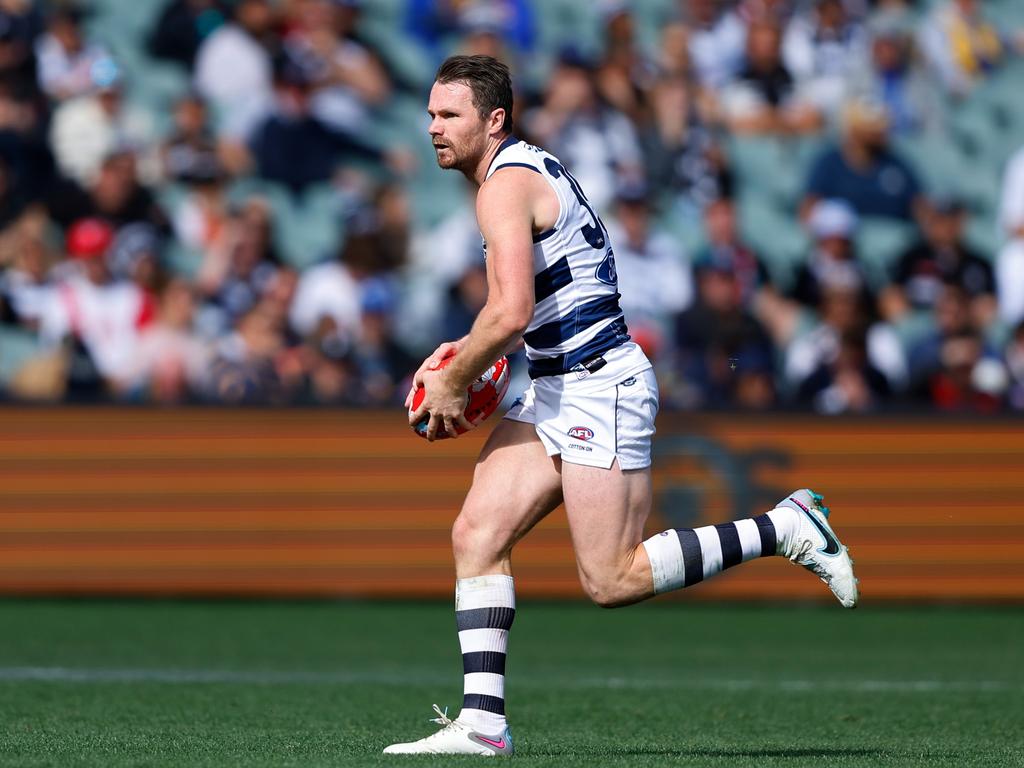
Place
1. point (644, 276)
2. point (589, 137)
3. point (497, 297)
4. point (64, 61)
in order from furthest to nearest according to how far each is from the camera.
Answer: point (64, 61), point (589, 137), point (644, 276), point (497, 297)

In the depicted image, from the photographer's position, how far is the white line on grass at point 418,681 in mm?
7480

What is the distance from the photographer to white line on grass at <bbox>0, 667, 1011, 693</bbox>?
748 centimetres

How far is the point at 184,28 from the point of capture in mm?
14156

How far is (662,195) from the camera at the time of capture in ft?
44.9

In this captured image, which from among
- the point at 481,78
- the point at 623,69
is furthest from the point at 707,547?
the point at 623,69

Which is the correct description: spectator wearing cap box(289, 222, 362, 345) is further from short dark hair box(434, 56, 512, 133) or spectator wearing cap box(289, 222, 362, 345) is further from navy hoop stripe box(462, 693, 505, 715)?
navy hoop stripe box(462, 693, 505, 715)

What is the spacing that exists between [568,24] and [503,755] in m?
11.0

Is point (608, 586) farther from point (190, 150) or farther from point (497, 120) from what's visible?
point (190, 150)

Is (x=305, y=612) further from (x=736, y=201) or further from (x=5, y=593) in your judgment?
(x=736, y=201)

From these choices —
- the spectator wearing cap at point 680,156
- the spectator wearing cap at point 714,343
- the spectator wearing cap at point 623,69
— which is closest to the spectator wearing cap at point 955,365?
the spectator wearing cap at point 714,343

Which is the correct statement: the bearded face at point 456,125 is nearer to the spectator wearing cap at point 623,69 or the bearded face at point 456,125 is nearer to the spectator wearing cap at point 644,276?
the spectator wearing cap at point 644,276

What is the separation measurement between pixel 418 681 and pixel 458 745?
2646mm

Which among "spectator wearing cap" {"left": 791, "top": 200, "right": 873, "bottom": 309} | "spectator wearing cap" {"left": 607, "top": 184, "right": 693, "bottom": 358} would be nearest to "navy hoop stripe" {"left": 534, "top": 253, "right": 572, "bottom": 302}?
"spectator wearing cap" {"left": 607, "top": 184, "right": 693, "bottom": 358}

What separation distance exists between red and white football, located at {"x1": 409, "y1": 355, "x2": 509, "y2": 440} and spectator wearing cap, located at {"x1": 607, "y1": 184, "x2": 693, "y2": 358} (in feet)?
22.6
